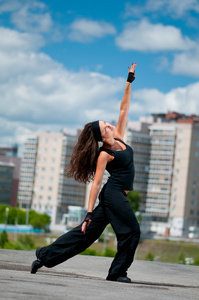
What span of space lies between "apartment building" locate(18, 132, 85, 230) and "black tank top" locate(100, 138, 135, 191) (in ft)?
516

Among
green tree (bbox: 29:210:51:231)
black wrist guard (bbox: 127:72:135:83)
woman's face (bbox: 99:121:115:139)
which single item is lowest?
green tree (bbox: 29:210:51:231)

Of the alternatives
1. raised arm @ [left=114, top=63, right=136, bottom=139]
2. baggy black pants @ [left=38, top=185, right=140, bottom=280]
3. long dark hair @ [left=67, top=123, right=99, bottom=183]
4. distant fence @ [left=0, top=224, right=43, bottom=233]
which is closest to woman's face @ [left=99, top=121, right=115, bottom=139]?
long dark hair @ [left=67, top=123, right=99, bottom=183]

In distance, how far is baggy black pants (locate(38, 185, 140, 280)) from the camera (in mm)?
7473

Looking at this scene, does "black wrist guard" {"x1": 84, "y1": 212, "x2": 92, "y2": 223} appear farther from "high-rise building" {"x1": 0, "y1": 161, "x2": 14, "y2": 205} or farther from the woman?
"high-rise building" {"x1": 0, "y1": 161, "x2": 14, "y2": 205}

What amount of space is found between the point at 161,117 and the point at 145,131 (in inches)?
463

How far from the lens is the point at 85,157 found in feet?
24.5

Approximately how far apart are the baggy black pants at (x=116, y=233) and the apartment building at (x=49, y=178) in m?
157

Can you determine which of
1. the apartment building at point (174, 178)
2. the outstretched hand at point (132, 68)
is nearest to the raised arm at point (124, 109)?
the outstretched hand at point (132, 68)

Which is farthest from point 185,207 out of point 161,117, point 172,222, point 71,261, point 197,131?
point 71,261

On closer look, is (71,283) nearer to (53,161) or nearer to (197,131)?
(197,131)

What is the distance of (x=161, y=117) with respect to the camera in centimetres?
17575

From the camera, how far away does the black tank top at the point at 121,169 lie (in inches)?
293

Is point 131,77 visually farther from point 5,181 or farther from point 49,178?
point 5,181

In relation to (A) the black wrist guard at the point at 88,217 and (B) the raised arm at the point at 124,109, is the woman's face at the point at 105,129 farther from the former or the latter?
(A) the black wrist guard at the point at 88,217
